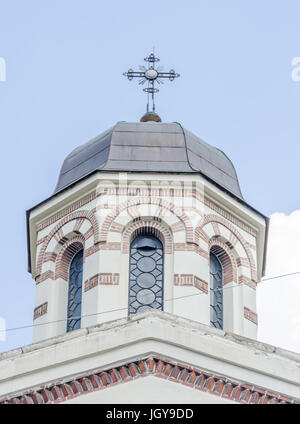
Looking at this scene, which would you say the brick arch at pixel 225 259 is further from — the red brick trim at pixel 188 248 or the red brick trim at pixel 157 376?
the red brick trim at pixel 157 376

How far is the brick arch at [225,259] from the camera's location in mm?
25094

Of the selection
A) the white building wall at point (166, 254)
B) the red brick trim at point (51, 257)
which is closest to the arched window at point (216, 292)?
the white building wall at point (166, 254)

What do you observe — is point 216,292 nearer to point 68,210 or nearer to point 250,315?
point 250,315

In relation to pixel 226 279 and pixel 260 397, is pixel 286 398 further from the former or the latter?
pixel 226 279

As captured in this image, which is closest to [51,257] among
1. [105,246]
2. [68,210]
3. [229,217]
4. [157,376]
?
[68,210]

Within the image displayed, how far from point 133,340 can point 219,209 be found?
7.81 meters

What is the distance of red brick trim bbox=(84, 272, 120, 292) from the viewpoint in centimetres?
2370

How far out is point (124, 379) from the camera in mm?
17781

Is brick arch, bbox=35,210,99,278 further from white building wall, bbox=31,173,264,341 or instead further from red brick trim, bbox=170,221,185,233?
red brick trim, bbox=170,221,185,233

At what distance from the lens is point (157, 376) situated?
17750 millimetres

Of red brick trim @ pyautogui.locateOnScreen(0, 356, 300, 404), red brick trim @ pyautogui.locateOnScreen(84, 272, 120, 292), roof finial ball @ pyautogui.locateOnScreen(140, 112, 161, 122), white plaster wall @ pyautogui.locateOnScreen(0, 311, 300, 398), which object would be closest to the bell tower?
red brick trim @ pyautogui.locateOnScreen(84, 272, 120, 292)

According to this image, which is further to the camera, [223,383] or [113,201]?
[113,201]

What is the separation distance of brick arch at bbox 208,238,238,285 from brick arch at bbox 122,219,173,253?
109 cm
